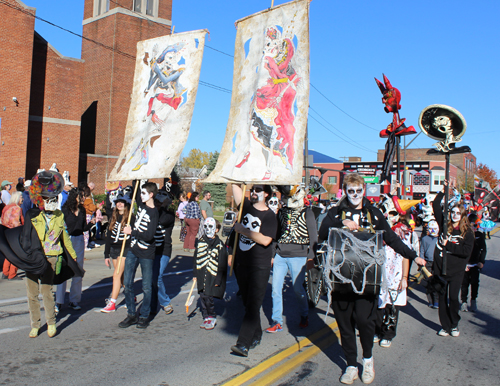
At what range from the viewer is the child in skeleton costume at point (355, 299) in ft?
14.9

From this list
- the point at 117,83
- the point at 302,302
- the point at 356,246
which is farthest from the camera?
the point at 117,83

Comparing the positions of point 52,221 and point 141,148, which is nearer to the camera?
point 52,221

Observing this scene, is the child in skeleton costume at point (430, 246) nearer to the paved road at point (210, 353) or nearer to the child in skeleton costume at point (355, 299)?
the paved road at point (210, 353)

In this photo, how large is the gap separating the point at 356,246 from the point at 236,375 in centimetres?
181

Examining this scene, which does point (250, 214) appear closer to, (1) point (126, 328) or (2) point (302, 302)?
(2) point (302, 302)

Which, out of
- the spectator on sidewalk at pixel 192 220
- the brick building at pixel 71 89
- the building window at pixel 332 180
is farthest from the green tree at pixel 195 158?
the spectator on sidewalk at pixel 192 220

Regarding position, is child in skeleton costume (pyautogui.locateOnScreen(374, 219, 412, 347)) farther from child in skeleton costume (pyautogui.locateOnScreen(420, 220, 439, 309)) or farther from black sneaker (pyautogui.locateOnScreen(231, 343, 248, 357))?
child in skeleton costume (pyautogui.locateOnScreen(420, 220, 439, 309))

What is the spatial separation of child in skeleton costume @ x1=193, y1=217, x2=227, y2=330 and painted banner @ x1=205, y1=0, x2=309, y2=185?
4.88 feet

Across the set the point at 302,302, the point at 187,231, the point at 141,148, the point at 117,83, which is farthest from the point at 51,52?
the point at 302,302

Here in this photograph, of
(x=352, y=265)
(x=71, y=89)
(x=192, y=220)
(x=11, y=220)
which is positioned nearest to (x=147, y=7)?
(x=71, y=89)

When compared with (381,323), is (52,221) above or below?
above

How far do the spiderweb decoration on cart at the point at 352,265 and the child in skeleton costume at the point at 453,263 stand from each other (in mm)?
2461

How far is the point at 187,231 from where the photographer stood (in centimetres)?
1480

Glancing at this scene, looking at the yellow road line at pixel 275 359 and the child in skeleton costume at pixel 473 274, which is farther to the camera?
the child in skeleton costume at pixel 473 274
